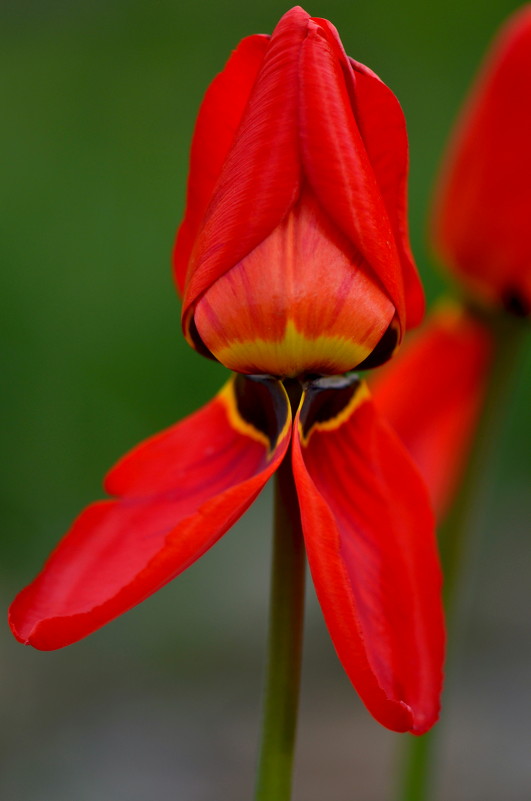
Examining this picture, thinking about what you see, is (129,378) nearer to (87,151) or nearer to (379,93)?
(87,151)

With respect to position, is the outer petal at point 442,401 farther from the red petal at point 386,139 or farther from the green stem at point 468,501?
the red petal at point 386,139

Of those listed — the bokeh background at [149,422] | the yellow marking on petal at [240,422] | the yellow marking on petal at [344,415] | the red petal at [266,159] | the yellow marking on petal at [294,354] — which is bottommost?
the bokeh background at [149,422]

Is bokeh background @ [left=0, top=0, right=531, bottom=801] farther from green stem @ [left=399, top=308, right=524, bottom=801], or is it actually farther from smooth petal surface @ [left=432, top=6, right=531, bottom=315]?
smooth petal surface @ [left=432, top=6, right=531, bottom=315]

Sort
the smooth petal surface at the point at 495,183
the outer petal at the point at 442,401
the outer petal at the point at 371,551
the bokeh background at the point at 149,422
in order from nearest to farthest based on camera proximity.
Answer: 1. the outer petal at the point at 371,551
2. the smooth petal surface at the point at 495,183
3. the outer petal at the point at 442,401
4. the bokeh background at the point at 149,422

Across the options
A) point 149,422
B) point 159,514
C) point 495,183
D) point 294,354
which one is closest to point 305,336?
point 294,354

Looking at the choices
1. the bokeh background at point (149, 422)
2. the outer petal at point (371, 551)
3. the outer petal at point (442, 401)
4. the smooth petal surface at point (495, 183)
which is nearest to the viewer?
the outer petal at point (371, 551)

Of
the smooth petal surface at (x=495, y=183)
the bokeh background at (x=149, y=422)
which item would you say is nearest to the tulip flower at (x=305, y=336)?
the smooth petal surface at (x=495, y=183)

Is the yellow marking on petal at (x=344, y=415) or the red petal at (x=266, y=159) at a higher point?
the red petal at (x=266, y=159)
